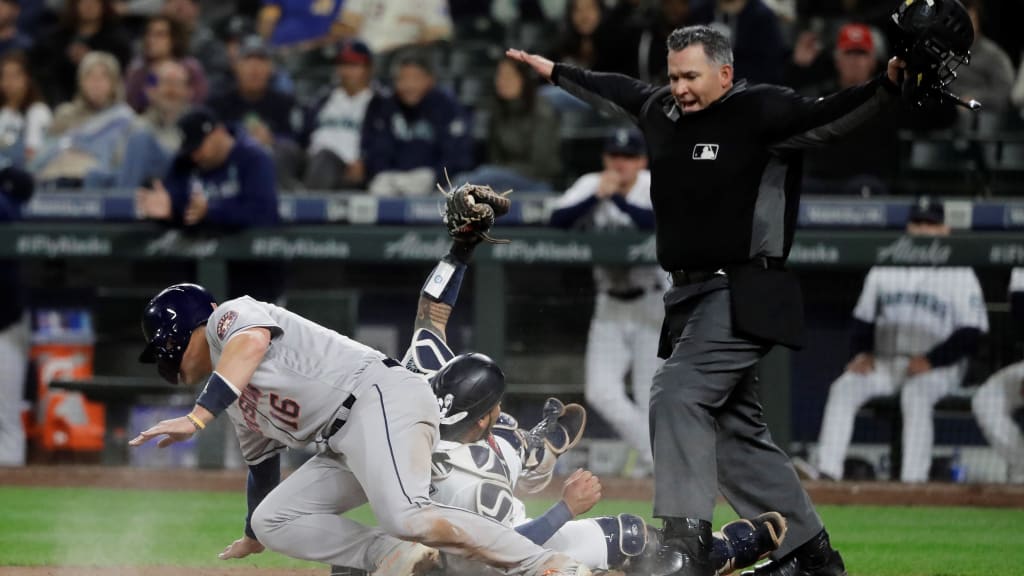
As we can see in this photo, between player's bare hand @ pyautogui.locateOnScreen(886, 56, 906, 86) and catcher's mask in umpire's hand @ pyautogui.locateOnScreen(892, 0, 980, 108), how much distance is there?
0.02 metres

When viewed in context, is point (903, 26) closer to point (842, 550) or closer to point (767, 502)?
point (767, 502)

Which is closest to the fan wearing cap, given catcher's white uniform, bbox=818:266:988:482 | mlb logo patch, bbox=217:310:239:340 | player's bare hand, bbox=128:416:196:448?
catcher's white uniform, bbox=818:266:988:482

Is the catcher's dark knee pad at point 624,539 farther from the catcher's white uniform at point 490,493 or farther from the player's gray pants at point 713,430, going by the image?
the player's gray pants at point 713,430

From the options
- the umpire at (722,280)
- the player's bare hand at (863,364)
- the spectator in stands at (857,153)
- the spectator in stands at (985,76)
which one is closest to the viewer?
the umpire at (722,280)

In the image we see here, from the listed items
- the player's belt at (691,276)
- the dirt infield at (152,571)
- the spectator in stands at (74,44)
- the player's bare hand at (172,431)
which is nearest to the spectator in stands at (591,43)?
the spectator in stands at (74,44)

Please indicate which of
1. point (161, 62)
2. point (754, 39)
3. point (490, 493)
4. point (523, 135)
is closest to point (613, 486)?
point (523, 135)

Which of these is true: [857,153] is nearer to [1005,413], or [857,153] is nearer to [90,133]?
[1005,413]

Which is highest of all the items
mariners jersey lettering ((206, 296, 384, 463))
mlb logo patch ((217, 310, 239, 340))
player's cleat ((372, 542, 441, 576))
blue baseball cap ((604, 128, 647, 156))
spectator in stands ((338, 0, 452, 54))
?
spectator in stands ((338, 0, 452, 54))

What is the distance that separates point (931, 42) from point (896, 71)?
137mm

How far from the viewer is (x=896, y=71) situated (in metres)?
4.86

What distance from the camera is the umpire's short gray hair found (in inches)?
203

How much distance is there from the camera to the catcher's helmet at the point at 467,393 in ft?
17.2

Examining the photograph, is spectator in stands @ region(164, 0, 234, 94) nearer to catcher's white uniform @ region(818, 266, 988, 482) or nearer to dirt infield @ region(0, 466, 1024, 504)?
dirt infield @ region(0, 466, 1024, 504)

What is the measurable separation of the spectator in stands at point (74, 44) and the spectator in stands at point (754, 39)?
5.00m
